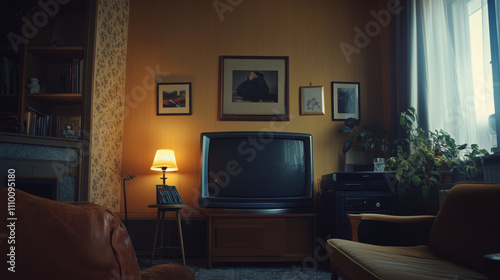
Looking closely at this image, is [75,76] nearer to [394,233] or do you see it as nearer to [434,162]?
[394,233]

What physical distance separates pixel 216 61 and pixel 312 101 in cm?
114

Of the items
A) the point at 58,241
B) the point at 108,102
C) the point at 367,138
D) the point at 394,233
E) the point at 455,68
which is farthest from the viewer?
the point at 367,138

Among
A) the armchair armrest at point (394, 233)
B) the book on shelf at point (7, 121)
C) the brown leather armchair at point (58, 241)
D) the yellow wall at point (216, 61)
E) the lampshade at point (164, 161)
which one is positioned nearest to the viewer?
the brown leather armchair at point (58, 241)

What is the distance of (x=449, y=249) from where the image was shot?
5.45 ft

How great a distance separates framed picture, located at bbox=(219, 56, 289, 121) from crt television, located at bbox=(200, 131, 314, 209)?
19.3 inches

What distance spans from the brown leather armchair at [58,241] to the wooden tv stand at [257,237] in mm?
2648

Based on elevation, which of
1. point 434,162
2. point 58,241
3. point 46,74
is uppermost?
point 46,74

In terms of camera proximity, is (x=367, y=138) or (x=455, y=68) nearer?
(x=455, y=68)

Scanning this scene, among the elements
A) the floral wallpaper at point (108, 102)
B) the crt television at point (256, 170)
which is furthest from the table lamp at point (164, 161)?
the floral wallpaper at point (108, 102)

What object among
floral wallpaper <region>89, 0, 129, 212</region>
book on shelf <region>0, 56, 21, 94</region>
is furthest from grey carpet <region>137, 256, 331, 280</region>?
book on shelf <region>0, 56, 21, 94</region>

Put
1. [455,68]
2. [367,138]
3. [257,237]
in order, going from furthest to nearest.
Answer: [367,138]
[257,237]
[455,68]

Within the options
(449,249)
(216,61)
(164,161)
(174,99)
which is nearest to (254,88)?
(216,61)

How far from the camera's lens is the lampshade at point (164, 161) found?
138 inches

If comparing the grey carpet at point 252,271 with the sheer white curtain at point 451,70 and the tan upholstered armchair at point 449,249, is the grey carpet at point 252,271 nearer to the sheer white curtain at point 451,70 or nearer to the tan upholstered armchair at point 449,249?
the tan upholstered armchair at point 449,249
